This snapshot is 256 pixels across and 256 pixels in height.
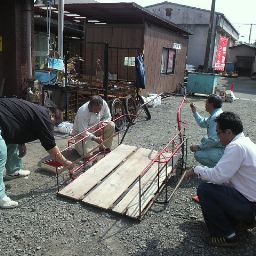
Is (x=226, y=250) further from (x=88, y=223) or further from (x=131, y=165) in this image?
(x=131, y=165)

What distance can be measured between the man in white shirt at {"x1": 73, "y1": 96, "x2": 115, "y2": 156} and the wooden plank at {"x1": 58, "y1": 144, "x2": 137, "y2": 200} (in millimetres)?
326

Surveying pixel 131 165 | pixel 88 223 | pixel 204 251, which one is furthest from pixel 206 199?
pixel 131 165

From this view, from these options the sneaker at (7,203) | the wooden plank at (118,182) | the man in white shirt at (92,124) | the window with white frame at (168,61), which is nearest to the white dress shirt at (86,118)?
the man in white shirt at (92,124)

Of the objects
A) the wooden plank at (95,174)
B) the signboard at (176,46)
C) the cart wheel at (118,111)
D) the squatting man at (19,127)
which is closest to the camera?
the squatting man at (19,127)

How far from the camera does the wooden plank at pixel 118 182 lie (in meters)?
4.16

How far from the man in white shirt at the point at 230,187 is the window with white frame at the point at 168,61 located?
1134 centimetres

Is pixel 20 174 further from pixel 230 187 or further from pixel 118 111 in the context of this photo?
pixel 118 111

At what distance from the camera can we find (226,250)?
335cm

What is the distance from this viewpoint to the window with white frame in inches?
569

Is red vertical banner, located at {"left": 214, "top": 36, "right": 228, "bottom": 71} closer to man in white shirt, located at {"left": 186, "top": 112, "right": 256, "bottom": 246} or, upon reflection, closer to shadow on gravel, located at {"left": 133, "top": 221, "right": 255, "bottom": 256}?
man in white shirt, located at {"left": 186, "top": 112, "right": 256, "bottom": 246}

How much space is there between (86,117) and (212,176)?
2.90m

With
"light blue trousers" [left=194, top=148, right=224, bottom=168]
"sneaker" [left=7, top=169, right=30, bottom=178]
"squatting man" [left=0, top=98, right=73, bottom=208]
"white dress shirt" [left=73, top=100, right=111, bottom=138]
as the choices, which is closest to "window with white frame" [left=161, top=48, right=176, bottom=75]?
"white dress shirt" [left=73, top=100, right=111, bottom=138]

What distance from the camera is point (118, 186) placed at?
453cm

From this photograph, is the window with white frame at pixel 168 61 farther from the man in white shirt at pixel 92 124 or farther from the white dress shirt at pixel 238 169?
the white dress shirt at pixel 238 169
